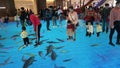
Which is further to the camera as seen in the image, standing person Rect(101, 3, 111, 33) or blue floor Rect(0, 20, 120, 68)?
standing person Rect(101, 3, 111, 33)

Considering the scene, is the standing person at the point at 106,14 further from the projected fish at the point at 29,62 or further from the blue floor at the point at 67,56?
the projected fish at the point at 29,62

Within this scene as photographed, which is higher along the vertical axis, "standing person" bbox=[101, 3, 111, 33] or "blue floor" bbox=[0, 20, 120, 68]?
"standing person" bbox=[101, 3, 111, 33]

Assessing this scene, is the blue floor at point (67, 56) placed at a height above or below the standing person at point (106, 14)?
below

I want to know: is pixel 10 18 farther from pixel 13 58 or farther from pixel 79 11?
pixel 13 58

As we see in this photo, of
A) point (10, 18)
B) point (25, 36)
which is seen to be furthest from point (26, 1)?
point (25, 36)

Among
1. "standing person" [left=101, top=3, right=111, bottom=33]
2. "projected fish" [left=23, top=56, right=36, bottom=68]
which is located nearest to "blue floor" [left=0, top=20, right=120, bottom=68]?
"projected fish" [left=23, top=56, right=36, bottom=68]

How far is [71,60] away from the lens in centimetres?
705

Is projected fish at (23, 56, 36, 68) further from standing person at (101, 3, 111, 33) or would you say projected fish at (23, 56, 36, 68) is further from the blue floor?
standing person at (101, 3, 111, 33)

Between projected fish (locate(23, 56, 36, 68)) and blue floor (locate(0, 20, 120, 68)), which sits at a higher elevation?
blue floor (locate(0, 20, 120, 68))

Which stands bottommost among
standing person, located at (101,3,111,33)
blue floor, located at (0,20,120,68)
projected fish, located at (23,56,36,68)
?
projected fish, located at (23,56,36,68)

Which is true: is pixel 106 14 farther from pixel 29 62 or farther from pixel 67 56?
pixel 29 62

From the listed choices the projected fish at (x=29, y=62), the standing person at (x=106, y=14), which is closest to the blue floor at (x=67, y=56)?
the projected fish at (x=29, y=62)

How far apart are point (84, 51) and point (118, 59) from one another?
5.25 ft

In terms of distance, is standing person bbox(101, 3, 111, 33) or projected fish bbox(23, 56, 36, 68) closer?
projected fish bbox(23, 56, 36, 68)
